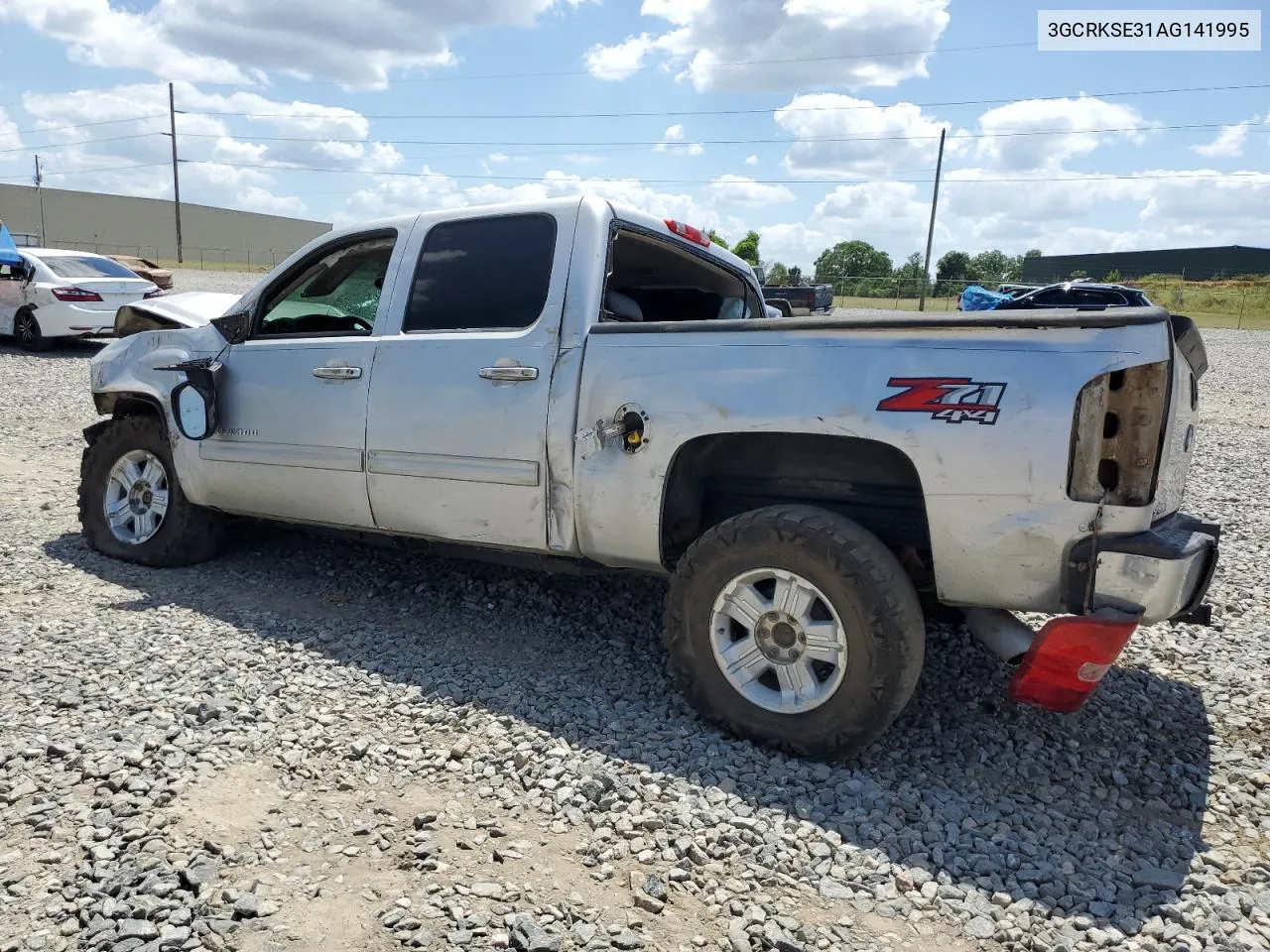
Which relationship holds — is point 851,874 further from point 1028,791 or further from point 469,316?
point 469,316

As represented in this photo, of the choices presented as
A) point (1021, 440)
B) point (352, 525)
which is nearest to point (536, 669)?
point (352, 525)

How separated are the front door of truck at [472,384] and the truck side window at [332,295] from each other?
0.38 meters

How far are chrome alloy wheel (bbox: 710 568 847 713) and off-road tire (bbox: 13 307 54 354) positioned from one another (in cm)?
1432

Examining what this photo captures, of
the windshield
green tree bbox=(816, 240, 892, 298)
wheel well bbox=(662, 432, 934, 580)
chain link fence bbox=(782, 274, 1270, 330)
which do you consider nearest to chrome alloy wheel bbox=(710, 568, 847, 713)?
wheel well bbox=(662, 432, 934, 580)

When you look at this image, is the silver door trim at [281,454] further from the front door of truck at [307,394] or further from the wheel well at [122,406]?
the wheel well at [122,406]

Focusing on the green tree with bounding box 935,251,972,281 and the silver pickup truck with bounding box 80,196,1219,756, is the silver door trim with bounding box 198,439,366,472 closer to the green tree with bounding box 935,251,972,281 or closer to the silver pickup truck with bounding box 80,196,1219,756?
the silver pickup truck with bounding box 80,196,1219,756

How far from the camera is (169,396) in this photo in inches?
195

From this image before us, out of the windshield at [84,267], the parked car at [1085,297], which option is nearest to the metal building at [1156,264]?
the parked car at [1085,297]

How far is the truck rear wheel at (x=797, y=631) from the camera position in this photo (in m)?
3.08

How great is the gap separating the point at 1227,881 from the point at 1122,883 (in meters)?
0.33

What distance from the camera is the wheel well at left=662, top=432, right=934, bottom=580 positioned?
3430mm

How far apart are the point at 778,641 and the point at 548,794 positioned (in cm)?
96

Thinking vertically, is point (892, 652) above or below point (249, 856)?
above

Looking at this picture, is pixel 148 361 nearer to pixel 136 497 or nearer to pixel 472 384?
pixel 136 497
